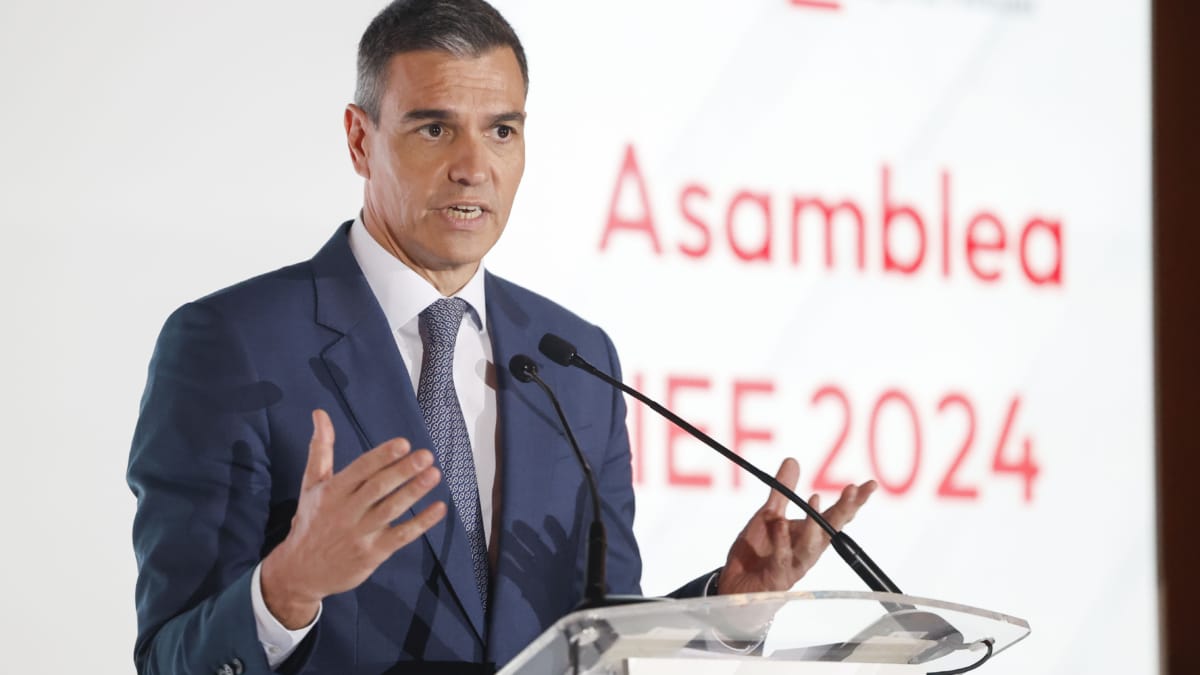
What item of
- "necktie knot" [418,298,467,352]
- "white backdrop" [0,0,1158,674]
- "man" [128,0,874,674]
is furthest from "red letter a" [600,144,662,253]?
"necktie knot" [418,298,467,352]

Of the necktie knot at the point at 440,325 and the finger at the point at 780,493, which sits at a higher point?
the necktie knot at the point at 440,325

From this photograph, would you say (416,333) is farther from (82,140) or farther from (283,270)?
(82,140)

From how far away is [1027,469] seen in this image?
331 cm

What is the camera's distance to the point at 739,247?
10.3ft

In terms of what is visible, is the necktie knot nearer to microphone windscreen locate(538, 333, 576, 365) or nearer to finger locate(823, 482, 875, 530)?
microphone windscreen locate(538, 333, 576, 365)

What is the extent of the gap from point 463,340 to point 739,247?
95 centimetres

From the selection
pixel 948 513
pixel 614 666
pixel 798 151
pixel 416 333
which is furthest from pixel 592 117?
pixel 614 666

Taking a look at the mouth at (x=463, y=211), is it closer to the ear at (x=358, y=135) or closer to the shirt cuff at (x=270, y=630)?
the ear at (x=358, y=135)

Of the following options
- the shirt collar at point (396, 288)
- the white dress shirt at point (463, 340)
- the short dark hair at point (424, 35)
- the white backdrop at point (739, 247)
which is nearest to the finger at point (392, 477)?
the white dress shirt at point (463, 340)

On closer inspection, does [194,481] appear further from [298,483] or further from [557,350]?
[557,350]

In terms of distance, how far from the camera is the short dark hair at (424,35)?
240cm

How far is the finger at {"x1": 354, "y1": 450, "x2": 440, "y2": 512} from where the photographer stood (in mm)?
1573

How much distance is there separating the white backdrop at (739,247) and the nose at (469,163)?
478mm

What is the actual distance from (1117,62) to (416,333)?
6.86ft
